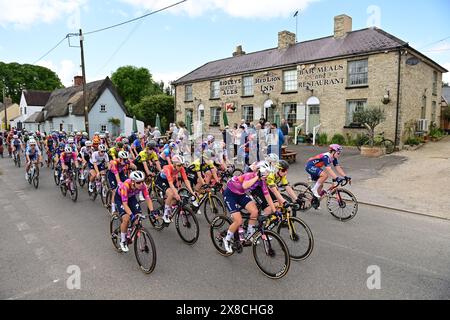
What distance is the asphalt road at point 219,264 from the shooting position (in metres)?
4.51

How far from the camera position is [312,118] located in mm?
21922

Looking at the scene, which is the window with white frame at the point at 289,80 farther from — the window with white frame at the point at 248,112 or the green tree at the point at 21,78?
the green tree at the point at 21,78

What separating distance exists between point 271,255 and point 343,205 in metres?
3.43

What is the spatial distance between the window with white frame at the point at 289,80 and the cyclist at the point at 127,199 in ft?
62.1

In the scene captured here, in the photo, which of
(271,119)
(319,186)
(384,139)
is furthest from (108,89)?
(319,186)

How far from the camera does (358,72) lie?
19.5 meters

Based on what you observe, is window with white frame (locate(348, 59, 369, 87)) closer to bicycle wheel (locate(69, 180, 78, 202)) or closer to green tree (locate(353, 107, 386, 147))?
green tree (locate(353, 107, 386, 147))

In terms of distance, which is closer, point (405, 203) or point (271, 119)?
point (405, 203)

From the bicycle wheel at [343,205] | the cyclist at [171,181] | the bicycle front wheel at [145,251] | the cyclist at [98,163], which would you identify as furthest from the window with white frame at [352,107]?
the bicycle front wheel at [145,251]

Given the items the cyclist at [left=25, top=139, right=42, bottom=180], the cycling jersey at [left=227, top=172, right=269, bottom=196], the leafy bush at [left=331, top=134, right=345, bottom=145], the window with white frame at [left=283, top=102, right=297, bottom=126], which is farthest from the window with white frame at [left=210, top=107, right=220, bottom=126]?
the cycling jersey at [left=227, top=172, right=269, bottom=196]

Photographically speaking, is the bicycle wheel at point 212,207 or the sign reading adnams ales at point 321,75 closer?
the bicycle wheel at point 212,207

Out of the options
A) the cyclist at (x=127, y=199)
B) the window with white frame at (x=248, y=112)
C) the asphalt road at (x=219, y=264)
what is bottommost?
the asphalt road at (x=219, y=264)
